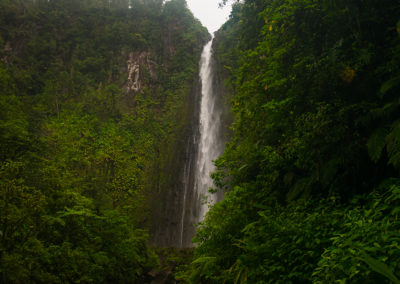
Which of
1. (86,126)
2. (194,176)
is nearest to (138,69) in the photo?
(86,126)

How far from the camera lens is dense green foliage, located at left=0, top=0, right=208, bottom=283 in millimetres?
7754

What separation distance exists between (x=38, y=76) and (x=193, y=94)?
18351mm

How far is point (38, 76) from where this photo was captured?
32.0m

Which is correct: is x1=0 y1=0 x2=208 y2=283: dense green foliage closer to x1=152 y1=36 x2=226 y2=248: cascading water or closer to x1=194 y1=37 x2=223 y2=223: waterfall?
x1=152 y1=36 x2=226 y2=248: cascading water

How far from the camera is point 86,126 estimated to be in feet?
95.8

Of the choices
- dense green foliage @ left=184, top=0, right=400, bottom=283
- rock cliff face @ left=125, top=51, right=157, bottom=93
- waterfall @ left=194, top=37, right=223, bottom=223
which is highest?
rock cliff face @ left=125, top=51, right=157, bottom=93

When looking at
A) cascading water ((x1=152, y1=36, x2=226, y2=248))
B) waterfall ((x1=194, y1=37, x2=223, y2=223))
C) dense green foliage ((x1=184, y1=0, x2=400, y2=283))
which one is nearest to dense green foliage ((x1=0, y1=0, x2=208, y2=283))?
cascading water ((x1=152, y1=36, x2=226, y2=248))

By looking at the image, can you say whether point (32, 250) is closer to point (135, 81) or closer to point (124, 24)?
point (135, 81)

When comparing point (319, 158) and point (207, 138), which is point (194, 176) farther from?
point (319, 158)

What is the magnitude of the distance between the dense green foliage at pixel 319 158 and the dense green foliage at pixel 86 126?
4.41 meters

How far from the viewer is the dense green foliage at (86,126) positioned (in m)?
7.75

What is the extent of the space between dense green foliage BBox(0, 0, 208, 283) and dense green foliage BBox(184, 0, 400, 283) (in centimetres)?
441

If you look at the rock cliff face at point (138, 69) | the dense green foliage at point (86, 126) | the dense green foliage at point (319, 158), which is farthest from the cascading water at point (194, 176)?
the dense green foliage at point (319, 158)

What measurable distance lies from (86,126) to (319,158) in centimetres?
2819
